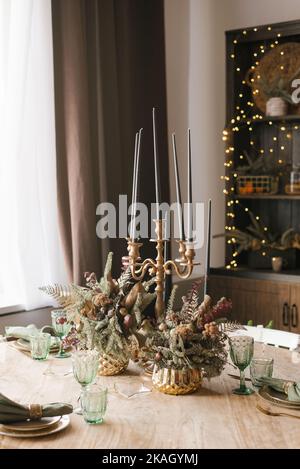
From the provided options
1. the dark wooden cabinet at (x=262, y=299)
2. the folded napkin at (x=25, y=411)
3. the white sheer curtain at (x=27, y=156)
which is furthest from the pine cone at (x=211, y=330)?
the dark wooden cabinet at (x=262, y=299)

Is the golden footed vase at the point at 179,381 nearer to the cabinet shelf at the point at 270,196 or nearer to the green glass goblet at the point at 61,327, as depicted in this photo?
the green glass goblet at the point at 61,327

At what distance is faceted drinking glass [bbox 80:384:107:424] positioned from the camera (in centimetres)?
150

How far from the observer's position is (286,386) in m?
1.69

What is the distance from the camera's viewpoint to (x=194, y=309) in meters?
1.76

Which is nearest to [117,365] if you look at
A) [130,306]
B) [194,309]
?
[130,306]

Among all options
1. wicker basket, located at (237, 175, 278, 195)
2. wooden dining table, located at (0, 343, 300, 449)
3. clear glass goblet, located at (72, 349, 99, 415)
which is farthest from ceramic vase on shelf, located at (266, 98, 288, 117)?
clear glass goblet, located at (72, 349, 99, 415)

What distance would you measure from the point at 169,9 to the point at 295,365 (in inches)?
109

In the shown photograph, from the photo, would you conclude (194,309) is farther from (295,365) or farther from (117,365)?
(295,365)

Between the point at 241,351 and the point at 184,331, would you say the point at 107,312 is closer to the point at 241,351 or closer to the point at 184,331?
the point at 184,331

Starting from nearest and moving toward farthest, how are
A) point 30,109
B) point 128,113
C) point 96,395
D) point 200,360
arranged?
point 96,395, point 200,360, point 30,109, point 128,113

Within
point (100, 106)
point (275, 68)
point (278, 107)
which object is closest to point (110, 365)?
point (100, 106)

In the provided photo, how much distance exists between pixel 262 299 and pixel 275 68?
4.68ft

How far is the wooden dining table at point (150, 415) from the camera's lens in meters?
1.41

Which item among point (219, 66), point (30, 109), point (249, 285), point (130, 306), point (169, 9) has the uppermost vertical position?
point (169, 9)
